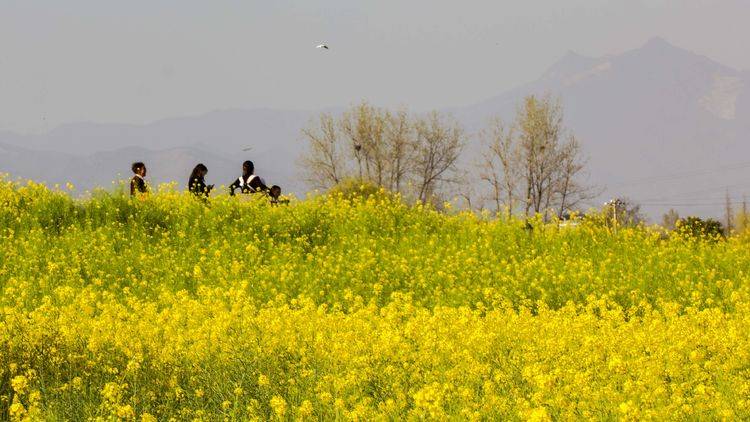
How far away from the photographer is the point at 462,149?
236ft

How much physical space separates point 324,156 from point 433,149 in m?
10.0

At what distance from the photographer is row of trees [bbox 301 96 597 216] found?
68750 mm

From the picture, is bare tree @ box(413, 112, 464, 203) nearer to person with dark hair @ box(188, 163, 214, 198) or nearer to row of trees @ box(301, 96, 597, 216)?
row of trees @ box(301, 96, 597, 216)

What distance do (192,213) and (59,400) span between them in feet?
41.0

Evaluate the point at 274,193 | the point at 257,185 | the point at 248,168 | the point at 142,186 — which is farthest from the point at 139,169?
the point at 274,193

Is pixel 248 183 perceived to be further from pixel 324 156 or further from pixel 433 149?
pixel 433 149

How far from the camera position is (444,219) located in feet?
67.0

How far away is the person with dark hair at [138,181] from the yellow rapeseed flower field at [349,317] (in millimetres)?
479

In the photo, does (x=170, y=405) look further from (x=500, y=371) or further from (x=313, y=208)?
(x=313, y=208)

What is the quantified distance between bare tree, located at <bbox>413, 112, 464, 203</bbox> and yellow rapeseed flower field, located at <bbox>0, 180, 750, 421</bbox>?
5491 centimetres

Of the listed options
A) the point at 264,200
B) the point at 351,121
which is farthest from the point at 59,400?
the point at 351,121

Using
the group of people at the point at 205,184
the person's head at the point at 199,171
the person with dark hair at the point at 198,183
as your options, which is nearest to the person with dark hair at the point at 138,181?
the group of people at the point at 205,184

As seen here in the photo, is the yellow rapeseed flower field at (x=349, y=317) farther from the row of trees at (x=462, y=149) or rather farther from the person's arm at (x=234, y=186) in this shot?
the row of trees at (x=462, y=149)

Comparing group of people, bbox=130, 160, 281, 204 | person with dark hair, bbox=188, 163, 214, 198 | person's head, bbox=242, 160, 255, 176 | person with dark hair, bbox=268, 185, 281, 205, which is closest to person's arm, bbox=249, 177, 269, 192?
group of people, bbox=130, 160, 281, 204
